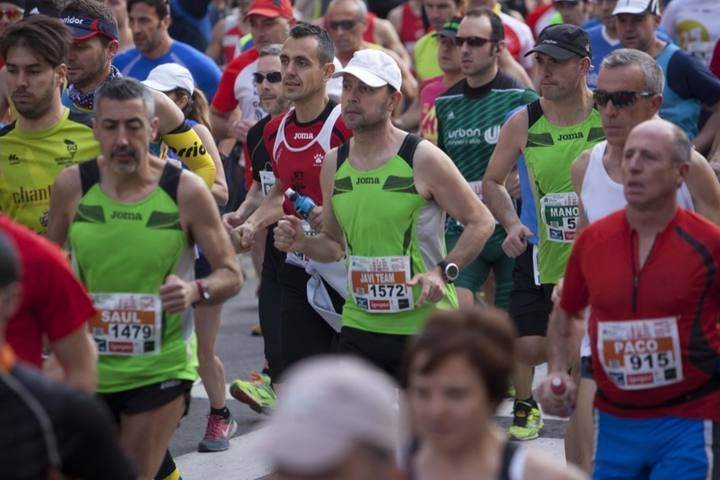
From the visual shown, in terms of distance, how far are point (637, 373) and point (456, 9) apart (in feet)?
25.0

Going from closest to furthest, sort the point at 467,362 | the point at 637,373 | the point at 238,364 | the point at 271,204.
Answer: the point at 467,362 → the point at 637,373 → the point at 271,204 → the point at 238,364

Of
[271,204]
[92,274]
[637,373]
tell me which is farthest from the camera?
[271,204]

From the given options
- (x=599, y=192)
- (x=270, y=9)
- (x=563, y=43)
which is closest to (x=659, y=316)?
(x=599, y=192)

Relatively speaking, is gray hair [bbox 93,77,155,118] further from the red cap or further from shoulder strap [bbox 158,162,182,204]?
the red cap

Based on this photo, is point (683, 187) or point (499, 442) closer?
point (499, 442)

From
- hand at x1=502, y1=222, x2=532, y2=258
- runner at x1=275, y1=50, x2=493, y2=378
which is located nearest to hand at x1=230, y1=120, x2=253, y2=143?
hand at x1=502, y1=222, x2=532, y2=258

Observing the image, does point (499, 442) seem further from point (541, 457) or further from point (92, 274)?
point (92, 274)

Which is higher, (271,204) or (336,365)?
(336,365)

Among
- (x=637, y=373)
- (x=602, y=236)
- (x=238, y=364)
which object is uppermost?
(x=602, y=236)

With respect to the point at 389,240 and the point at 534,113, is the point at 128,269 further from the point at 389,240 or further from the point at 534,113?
the point at 534,113

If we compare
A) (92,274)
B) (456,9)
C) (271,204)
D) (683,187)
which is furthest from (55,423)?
(456,9)

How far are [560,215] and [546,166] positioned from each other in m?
0.24

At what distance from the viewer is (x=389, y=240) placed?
7363 mm

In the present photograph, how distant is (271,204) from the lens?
888cm
